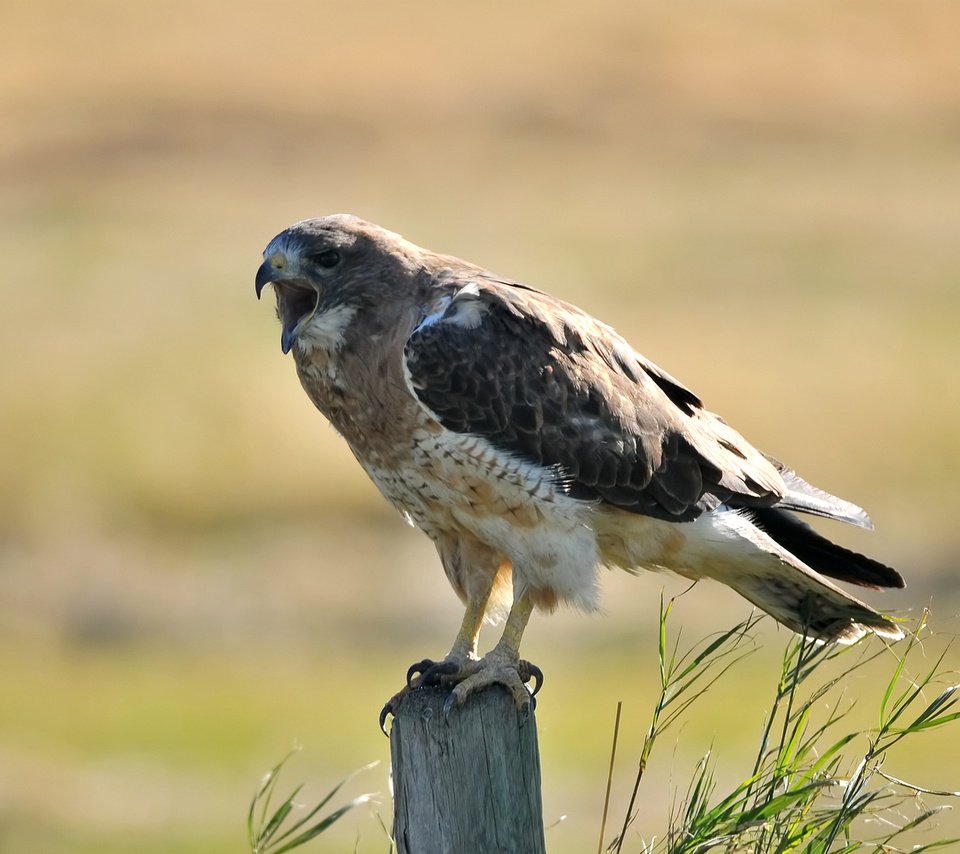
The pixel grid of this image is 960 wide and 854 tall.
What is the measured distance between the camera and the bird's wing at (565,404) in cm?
595

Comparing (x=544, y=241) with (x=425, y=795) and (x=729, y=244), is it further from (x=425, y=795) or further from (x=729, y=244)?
(x=425, y=795)

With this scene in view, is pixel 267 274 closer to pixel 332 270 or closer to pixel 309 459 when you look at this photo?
pixel 332 270

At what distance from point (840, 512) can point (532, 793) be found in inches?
76.9

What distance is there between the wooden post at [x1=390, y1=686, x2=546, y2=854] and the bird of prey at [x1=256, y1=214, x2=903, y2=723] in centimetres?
80

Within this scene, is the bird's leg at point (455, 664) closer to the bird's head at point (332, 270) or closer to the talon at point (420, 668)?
the talon at point (420, 668)

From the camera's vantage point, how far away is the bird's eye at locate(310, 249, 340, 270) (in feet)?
20.1

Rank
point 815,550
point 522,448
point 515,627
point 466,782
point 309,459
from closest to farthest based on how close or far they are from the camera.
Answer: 1. point 466,782
2. point 515,627
3. point 522,448
4. point 815,550
5. point 309,459

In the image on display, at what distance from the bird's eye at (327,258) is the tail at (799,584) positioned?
1621 mm

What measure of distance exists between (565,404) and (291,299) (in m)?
1.09

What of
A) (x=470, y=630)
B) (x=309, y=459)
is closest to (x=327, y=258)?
(x=470, y=630)

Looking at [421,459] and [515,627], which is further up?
[421,459]

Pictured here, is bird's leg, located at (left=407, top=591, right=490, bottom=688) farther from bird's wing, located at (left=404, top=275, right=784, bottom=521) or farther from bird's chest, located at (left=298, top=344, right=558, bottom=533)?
bird's wing, located at (left=404, top=275, right=784, bottom=521)

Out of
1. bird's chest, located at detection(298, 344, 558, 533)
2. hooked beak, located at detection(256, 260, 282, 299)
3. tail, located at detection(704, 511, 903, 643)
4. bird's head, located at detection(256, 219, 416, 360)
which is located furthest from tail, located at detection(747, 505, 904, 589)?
hooked beak, located at detection(256, 260, 282, 299)

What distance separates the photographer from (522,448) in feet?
19.5
